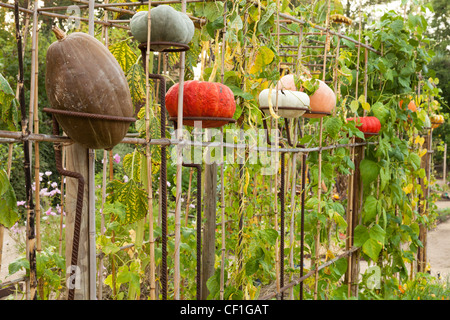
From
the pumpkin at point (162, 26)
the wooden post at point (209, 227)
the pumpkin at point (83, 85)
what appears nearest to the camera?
the pumpkin at point (83, 85)

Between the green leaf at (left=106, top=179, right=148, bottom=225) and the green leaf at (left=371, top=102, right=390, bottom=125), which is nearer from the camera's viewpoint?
the green leaf at (left=106, top=179, right=148, bottom=225)

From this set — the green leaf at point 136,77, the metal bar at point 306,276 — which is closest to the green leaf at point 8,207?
Answer: the green leaf at point 136,77

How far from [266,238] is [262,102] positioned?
1.73ft

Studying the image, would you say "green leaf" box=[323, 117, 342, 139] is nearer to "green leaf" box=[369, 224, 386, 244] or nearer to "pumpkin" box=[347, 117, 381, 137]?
"pumpkin" box=[347, 117, 381, 137]

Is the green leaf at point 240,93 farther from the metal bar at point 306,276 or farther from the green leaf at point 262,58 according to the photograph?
the metal bar at point 306,276

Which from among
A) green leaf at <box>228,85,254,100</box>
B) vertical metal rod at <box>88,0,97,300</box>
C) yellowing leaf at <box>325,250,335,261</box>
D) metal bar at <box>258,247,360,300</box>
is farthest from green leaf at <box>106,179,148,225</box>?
yellowing leaf at <box>325,250,335,261</box>

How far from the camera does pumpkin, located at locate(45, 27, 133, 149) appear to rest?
91 centimetres

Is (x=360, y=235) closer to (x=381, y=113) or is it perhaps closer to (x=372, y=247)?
(x=372, y=247)

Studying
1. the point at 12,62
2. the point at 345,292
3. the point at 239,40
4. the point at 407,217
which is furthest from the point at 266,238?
the point at 12,62

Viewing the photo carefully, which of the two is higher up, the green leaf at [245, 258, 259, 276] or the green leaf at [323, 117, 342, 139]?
the green leaf at [323, 117, 342, 139]

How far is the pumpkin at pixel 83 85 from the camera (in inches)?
35.9

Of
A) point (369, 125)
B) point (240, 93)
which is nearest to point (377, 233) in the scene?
point (369, 125)

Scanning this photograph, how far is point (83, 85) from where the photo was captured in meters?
0.92

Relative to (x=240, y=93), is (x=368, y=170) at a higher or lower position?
lower
